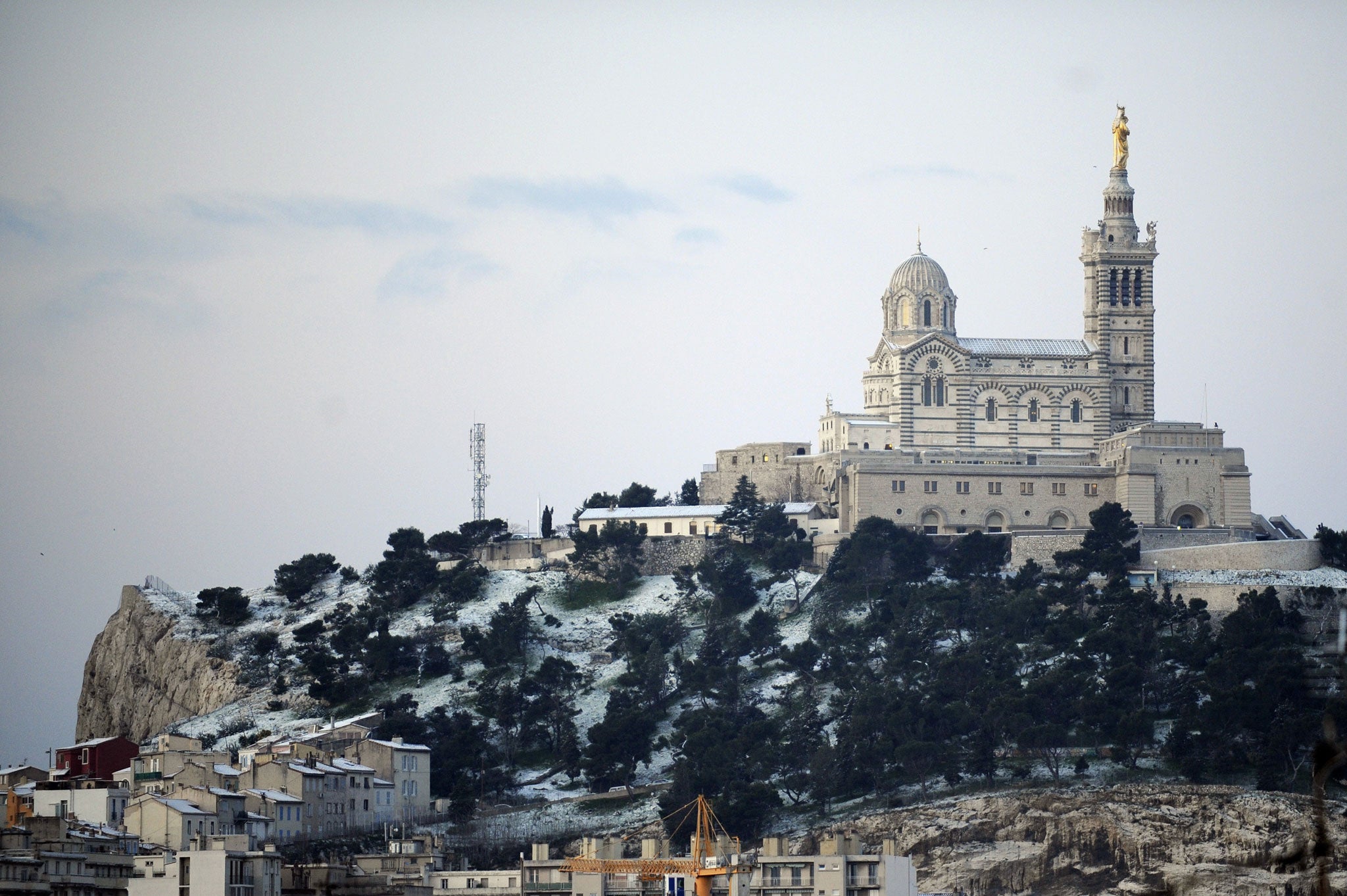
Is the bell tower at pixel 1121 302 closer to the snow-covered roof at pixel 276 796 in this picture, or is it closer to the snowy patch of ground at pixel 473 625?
the snowy patch of ground at pixel 473 625

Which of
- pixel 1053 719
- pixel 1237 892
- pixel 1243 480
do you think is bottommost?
pixel 1237 892

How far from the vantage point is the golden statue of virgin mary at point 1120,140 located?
10438cm

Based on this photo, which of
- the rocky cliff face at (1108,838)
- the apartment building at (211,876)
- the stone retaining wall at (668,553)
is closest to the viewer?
the apartment building at (211,876)

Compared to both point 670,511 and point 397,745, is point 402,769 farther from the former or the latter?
point 670,511

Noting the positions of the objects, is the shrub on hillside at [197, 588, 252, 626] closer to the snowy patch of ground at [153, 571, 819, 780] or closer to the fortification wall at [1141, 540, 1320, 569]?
the snowy patch of ground at [153, 571, 819, 780]

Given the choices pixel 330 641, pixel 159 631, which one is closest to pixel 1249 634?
pixel 330 641

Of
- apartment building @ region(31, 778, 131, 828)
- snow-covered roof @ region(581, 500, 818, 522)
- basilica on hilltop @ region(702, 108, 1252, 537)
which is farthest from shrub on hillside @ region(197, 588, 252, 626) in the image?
apartment building @ region(31, 778, 131, 828)

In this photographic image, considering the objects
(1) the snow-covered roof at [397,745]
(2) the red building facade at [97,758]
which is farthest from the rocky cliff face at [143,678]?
(1) the snow-covered roof at [397,745]

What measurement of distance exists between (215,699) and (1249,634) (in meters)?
46.3

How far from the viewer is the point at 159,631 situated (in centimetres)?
9806

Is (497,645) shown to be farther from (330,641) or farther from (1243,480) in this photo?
(1243,480)

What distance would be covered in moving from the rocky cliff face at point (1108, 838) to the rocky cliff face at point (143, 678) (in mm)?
36230

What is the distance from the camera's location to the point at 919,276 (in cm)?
10062

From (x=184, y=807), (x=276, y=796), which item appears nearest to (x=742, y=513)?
(x=276, y=796)
